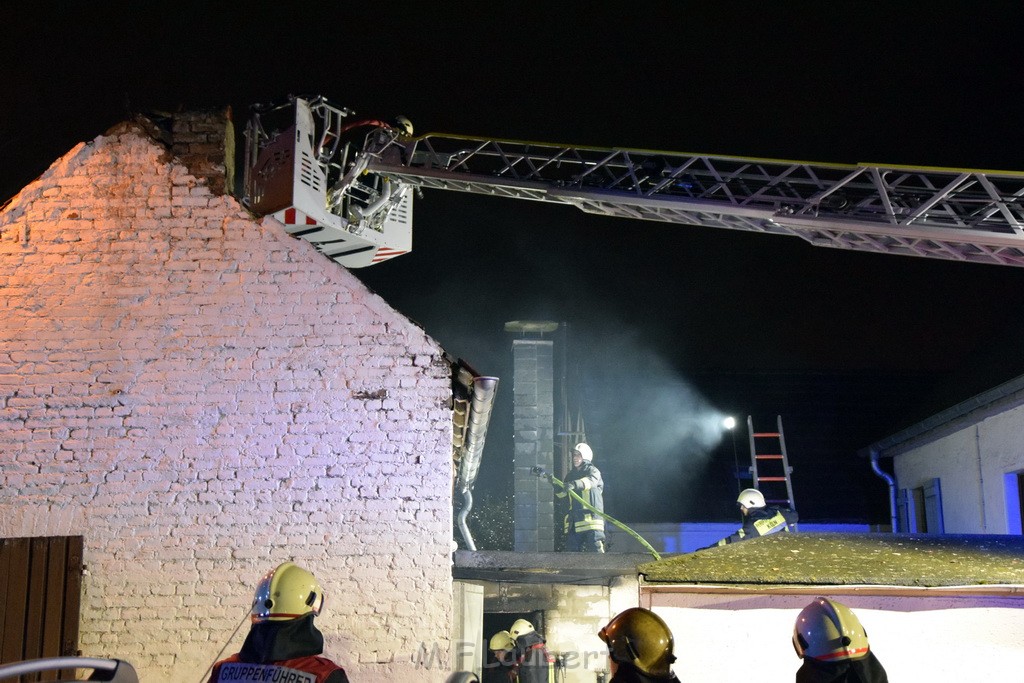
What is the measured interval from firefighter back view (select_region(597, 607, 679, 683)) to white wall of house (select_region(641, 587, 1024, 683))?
222 cm

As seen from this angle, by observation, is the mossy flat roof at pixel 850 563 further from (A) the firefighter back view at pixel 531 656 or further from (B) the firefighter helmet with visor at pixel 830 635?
(A) the firefighter back view at pixel 531 656

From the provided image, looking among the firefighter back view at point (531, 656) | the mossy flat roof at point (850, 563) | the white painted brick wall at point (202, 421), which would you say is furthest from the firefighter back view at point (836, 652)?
the firefighter back view at point (531, 656)

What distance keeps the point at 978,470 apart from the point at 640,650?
10246mm

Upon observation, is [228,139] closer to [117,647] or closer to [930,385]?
[117,647]

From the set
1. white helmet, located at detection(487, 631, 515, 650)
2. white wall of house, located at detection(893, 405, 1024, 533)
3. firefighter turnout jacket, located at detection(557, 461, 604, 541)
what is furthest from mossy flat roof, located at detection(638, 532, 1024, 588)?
white wall of house, located at detection(893, 405, 1024, 533)

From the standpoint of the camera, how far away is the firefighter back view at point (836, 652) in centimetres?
401

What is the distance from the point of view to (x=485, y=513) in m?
15.0

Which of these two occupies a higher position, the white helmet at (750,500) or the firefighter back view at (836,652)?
the white helmet at (750,500)

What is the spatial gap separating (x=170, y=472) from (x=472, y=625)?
3.36 meters

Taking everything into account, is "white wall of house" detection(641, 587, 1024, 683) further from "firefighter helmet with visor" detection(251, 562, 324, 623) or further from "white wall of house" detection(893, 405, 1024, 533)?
"white wall of house" detection(893, 405, 1024, 533)

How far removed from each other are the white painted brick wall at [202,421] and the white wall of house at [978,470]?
786cm

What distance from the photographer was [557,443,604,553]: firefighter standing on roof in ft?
37.1

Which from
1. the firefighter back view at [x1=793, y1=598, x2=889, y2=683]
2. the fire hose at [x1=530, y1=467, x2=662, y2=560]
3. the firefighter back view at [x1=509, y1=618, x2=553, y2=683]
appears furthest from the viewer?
the fire hose at [x1=530, y1=467, x2=662, y2=560]

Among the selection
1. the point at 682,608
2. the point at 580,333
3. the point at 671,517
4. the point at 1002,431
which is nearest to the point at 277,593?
the point at 682,608
